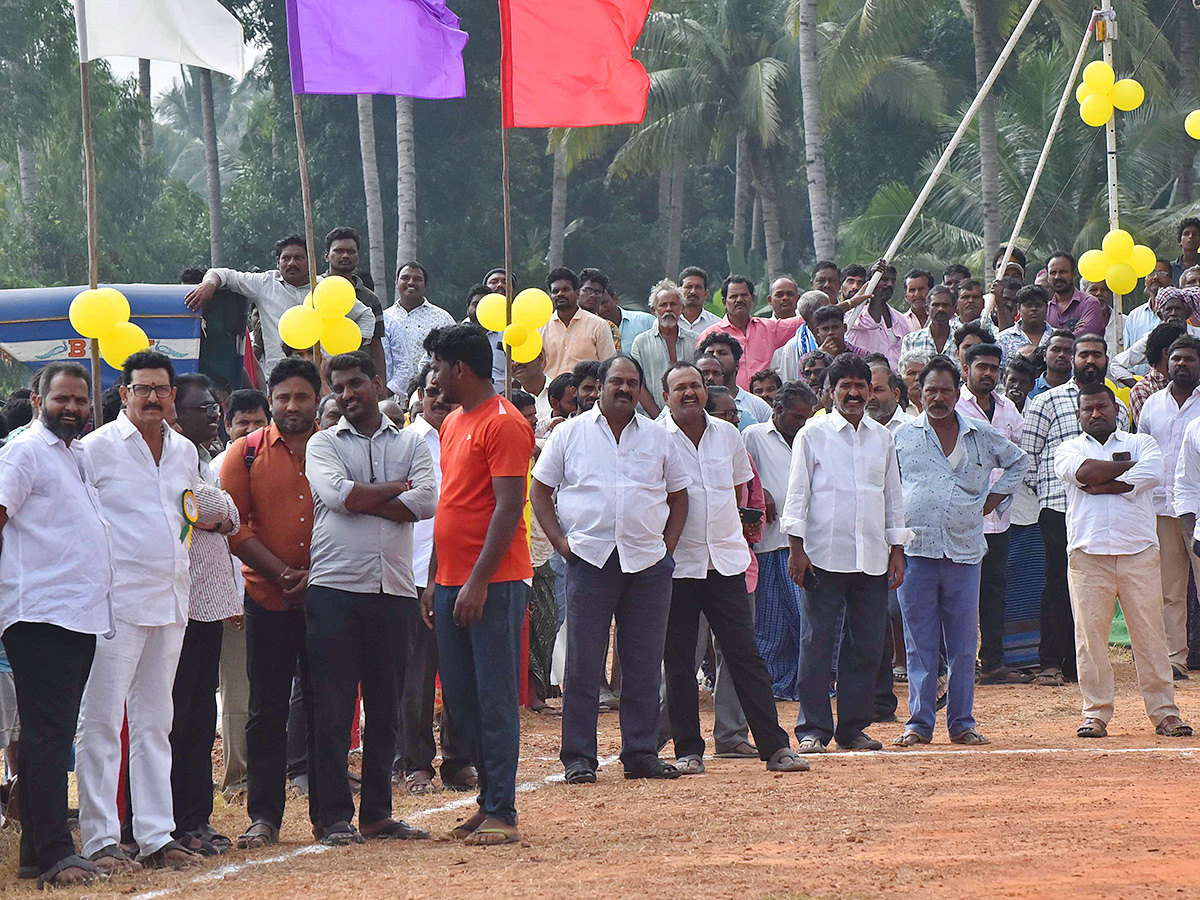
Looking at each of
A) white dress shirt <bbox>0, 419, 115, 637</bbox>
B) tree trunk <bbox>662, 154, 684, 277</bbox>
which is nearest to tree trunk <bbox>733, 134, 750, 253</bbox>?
tree trunk <bbox>662, 154, 684, 277</bbox>

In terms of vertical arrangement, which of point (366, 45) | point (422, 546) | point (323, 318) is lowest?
point (422, 546)

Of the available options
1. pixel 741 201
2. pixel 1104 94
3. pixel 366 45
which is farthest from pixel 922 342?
pixel 741 201

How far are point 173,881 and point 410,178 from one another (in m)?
24.1

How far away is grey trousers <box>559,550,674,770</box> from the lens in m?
8.73

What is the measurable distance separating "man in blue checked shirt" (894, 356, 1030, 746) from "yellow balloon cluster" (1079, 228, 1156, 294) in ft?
16.9

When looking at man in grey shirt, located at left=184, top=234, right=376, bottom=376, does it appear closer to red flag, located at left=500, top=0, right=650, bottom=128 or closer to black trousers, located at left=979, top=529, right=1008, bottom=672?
red flag, located at left=500, top=0, right=650, bottom=128

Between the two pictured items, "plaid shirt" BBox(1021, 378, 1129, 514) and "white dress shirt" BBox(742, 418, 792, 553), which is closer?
"white dress shirt" BBox(742, 418, 792, 553)

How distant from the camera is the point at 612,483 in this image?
876 cm

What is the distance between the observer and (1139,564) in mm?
10109

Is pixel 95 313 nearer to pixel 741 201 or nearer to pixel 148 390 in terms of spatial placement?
pixel 148 390

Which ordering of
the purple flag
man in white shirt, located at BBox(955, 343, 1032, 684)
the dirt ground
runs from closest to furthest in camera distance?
the dirt ground, the purple flag, man in white shirt, located at BBox(955, 343, 1032, 684)

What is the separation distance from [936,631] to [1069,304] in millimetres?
6158

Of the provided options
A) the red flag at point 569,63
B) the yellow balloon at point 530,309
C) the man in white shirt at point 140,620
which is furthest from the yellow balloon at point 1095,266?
the man in white shirt at point 140,620

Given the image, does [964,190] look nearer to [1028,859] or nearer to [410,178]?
[410,178]
